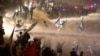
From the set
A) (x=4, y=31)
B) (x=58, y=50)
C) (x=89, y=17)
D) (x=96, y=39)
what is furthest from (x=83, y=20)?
(x=4, y=31)

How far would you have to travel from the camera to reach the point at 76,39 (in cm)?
539

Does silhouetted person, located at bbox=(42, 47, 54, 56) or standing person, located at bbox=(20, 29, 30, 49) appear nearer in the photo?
silhouetted person, located at bbox=(42, 47, 54, 56)

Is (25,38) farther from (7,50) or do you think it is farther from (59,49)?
(59,49)

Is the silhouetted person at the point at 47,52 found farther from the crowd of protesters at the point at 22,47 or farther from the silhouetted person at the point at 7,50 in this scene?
the silhouetted person at the point at 7,50

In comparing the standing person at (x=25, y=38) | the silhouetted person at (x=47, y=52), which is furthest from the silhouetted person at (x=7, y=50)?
the silhouetted person at (x=47, y=52)

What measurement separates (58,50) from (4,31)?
1.24 meters

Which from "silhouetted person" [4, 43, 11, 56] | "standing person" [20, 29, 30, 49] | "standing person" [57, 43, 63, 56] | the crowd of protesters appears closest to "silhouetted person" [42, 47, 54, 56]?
the crowd of protesters

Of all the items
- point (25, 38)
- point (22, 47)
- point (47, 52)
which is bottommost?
point (47, 52)

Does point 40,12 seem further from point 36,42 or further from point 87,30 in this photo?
point 87,30

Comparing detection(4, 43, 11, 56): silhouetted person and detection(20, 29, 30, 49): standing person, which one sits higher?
detection(20, 29, 30, 49): standing person

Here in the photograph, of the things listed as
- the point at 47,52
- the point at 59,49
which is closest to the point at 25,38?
the point at 47,52

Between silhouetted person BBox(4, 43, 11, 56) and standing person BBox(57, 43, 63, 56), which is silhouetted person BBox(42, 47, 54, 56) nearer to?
standing person BBox(57, 43, 63, 56)

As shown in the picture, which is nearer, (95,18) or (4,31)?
(95,18)

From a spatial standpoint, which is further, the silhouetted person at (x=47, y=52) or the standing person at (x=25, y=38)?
the standing person at (x=25, y=38)
